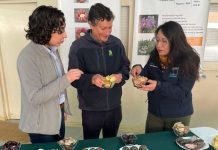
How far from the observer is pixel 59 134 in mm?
1848

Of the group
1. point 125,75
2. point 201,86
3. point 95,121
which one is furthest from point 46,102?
point 201,86

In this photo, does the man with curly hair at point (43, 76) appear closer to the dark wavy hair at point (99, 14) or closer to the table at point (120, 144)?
the table at point (120, 144)

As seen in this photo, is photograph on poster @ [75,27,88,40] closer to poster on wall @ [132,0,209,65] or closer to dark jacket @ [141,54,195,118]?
poster on wall @ [132,0,209,65]

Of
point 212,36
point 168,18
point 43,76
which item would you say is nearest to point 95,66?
point 43,76

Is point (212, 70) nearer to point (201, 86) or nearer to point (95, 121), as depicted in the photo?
point (201, 86)

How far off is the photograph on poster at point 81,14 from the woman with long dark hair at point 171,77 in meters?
1.17

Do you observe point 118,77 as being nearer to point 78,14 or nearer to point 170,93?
point 170,93

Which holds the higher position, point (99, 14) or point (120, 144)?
point (99, 14)

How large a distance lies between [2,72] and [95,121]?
1970mm

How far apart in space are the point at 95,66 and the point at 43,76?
0.52 m

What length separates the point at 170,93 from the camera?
6.06 feet

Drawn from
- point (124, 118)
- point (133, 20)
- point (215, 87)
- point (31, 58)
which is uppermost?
point (133, 20)

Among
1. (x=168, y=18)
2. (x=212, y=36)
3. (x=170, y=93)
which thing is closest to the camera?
(x=170, y=93)

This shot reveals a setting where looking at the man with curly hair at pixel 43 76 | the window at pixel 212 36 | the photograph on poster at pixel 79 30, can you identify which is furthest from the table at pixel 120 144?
the window at pixel 212 36
